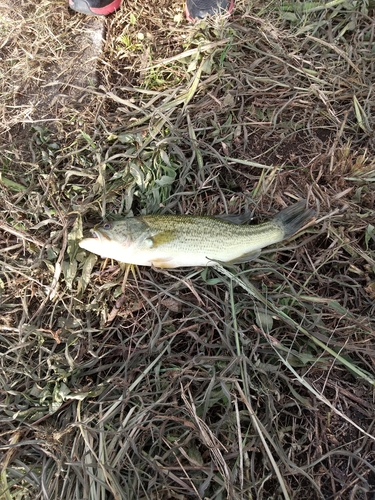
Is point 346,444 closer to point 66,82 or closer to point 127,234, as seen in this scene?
point 127,234

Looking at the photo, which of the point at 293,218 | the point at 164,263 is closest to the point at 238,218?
the point at 293,218

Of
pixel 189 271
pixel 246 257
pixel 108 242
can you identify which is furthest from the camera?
pixel 189 271

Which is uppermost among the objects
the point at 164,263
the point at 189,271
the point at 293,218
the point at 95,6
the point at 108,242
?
the point at 95,6

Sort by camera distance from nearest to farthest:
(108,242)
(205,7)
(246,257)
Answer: (108,242), (246,257), (205,7)

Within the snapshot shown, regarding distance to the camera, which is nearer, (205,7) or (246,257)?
(246,257)

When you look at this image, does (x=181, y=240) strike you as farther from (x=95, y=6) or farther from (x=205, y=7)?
(x=95, y=6)

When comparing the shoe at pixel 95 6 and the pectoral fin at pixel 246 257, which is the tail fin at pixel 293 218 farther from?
the shoe at pixel 95 6

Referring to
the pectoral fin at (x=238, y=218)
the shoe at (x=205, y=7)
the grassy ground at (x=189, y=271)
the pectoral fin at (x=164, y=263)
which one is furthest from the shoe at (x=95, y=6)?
the pectoral fin at (x=164, y=263)
